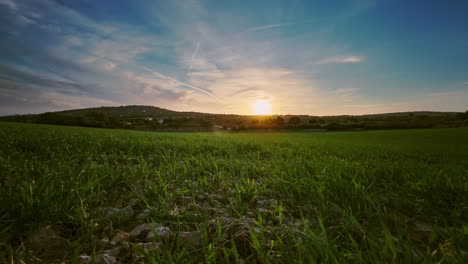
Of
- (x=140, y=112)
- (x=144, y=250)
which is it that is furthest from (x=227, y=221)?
(x=140, y=112)

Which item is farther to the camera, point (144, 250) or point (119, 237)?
point (119, 237)

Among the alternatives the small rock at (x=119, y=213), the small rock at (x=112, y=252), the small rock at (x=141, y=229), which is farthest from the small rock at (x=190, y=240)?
the small rock at (x=119, y=213)

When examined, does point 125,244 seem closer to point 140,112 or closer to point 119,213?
point 119,213

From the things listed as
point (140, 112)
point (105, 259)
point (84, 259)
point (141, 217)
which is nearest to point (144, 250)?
point (105, 259)

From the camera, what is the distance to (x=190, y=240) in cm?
127

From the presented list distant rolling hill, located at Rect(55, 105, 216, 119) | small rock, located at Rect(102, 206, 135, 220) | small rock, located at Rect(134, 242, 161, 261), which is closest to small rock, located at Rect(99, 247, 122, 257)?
small rock, located at Rect(134, 242, 161, 261)

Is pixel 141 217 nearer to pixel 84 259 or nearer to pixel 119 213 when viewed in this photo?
pixel 119 213

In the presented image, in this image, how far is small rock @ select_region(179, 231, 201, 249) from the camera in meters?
1.24

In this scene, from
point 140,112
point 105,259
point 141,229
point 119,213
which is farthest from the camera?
point 140,112

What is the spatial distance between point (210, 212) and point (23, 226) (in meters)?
1.42

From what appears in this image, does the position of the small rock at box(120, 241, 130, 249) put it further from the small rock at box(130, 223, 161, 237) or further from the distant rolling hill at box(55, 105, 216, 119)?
the distant rolling hill at box(55, 105, 216, 119)

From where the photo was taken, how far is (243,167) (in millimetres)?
3344

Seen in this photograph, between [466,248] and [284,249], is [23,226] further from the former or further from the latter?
[466,248]

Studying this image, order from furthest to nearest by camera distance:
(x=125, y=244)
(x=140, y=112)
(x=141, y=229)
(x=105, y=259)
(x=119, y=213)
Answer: (x=140, y=112), (x=119, y=213), (x=141, y=229), (x=125, y=244), (x=105, y=259)
